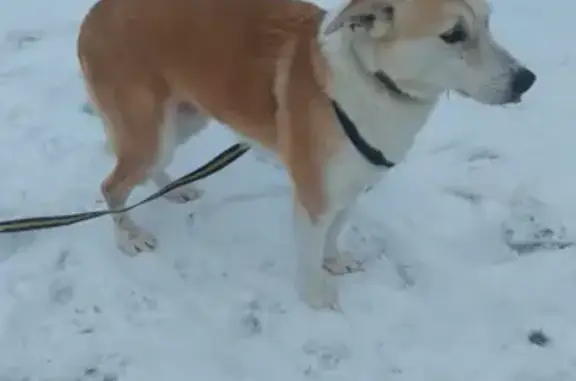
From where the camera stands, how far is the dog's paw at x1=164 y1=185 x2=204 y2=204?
354 cm

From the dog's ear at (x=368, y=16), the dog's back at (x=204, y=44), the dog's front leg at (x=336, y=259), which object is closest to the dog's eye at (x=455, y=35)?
the dog's ear at (x=368, y=16)

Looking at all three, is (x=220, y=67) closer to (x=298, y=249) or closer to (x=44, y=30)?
(x=298, y=249)

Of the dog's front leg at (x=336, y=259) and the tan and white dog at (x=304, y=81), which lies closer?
the tan and white dog at (x=304, y=81)

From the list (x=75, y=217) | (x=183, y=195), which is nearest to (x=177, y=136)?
(x=183, y=195)

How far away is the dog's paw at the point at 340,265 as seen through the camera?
3.26 metres

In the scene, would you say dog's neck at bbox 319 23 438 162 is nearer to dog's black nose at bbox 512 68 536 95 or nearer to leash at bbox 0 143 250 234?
dog's black nose at bbox 512 68 536 95

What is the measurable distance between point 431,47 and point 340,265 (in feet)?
3.36

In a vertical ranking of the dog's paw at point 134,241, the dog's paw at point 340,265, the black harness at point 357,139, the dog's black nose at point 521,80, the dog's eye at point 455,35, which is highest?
the dog's eye at point 455,35

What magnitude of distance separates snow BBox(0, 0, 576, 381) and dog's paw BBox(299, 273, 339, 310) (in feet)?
0.11

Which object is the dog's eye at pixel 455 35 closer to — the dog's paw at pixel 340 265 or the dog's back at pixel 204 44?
the dog's back at pixel 204 44

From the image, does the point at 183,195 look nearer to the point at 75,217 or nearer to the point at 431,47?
the point at 75,217

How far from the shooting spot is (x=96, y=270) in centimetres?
327

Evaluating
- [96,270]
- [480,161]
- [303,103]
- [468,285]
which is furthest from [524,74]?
[96,270]

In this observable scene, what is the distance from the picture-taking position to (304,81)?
2760 millimetres
